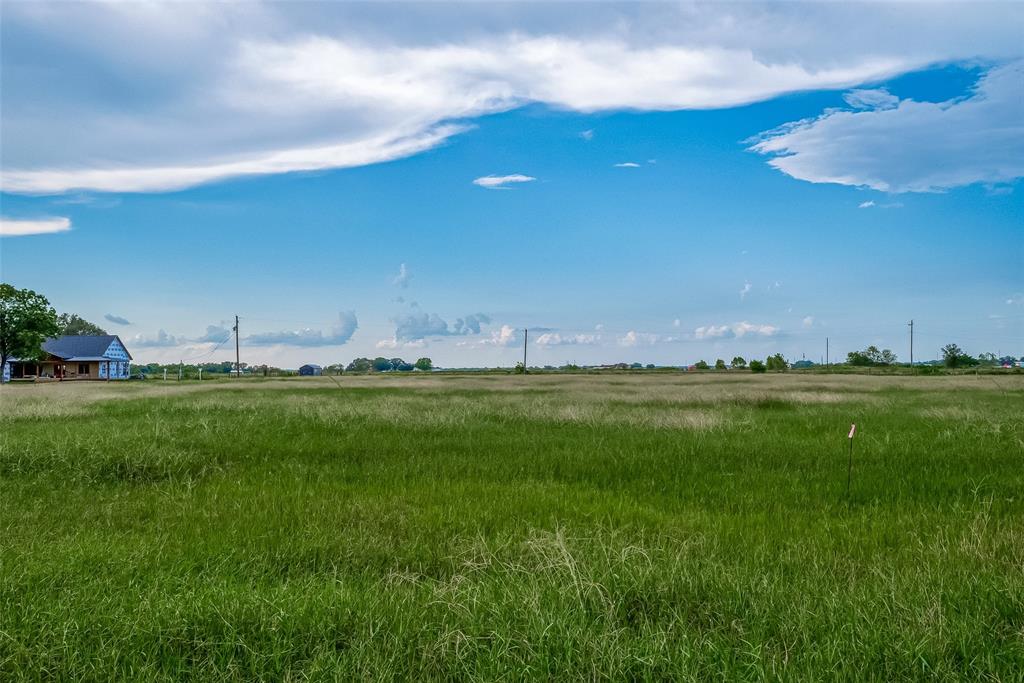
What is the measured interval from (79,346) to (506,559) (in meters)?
104

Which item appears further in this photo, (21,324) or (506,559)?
(21,324)

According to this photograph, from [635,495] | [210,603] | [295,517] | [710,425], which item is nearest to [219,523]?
[295,517]

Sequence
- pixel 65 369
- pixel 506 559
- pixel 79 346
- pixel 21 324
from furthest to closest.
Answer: pixel 79 346
pixel 65 369
pixel 21 324
pixel 506 559

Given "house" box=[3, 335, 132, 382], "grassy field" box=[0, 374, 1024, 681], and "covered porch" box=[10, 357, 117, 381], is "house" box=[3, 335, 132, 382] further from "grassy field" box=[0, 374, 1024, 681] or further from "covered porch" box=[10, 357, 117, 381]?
"grassy field" box=[0, 374, 1024, 681]

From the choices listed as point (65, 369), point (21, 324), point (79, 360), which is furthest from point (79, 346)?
point (21, 324)

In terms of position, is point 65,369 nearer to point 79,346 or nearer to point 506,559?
point 79,346

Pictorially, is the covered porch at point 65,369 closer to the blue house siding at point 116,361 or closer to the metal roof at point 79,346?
the blue house siding at point 116,361

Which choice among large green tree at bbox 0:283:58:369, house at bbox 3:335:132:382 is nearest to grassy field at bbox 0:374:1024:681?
large green tree at bbox 0:283:58:369

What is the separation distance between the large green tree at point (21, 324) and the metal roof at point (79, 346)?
1084 inches

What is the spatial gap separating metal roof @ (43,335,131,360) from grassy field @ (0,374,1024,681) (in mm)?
89862

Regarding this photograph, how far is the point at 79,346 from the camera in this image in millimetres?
88125

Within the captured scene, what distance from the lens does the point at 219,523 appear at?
7.28m

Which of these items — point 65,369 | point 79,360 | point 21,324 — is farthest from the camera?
point 79,360

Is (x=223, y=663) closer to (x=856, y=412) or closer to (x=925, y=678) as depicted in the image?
(x=925, y=678)
